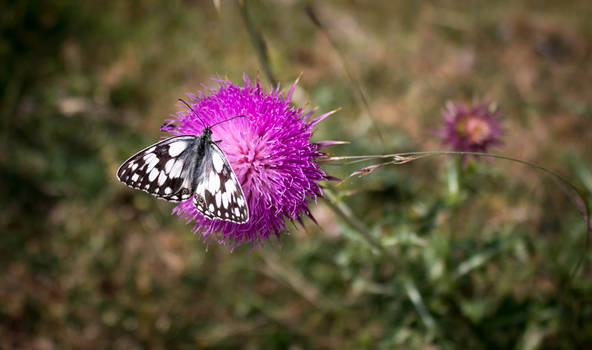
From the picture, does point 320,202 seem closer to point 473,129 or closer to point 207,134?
point 473,129

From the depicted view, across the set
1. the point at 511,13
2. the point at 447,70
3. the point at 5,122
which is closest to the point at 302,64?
the point at 447,70

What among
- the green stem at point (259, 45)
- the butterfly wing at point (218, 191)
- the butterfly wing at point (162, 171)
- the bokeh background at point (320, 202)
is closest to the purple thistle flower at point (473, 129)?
the bokeh background at point (320, 202)

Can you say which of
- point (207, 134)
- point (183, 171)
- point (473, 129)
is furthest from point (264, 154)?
point (473, 129)

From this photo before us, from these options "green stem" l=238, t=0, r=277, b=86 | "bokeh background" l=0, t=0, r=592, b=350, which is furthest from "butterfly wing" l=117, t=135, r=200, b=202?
"bokeh background" l=0, t=0, r=592, b=350

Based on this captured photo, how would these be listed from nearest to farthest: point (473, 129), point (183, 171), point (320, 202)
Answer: point (183, 171)
point (473, 129)
point (320, 202)

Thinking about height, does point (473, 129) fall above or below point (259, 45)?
below
